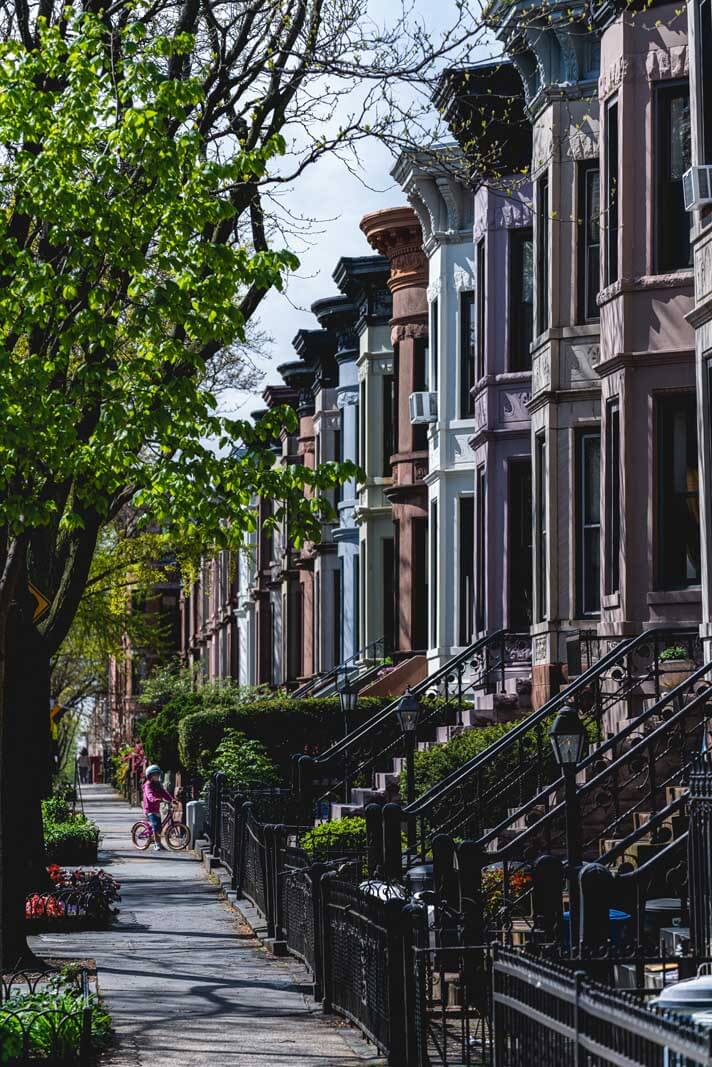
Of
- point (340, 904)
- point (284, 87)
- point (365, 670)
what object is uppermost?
point (284, 87)

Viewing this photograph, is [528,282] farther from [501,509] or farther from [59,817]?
[59,817]

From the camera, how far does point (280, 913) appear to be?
Answer: 61.9 feet

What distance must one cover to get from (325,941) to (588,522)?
10.4 meters

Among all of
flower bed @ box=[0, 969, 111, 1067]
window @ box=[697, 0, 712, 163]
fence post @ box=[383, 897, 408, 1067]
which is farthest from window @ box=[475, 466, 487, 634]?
fence post @ box=[383, 897, 408, 1067]

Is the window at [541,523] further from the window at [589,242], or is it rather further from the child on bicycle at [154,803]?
the child on bicycle at [154,803]

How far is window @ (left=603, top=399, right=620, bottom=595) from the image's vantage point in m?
21.5

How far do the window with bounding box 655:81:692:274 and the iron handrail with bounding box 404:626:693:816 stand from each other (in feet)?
14.3

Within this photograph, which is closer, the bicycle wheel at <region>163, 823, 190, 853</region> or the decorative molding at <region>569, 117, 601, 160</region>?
the decorative molding at <region>569, 117, 601, 160</region>

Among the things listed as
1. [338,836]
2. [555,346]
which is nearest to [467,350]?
[555,346]

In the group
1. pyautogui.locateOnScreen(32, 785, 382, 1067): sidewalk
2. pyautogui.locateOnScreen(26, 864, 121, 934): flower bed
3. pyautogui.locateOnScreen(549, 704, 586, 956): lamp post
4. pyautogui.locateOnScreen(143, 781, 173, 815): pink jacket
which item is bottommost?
pyautogui.locateOnScreen(32, 785, 382, 1067): sidewalk

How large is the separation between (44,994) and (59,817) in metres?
24.7

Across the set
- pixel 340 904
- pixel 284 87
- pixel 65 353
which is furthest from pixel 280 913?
pixel 284 87

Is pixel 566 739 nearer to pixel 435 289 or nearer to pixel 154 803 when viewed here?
pixel 435 289

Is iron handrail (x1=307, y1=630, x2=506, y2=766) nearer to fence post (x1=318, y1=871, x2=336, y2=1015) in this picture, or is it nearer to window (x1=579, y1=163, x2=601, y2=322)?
window (x1=579, y1=163, x2=601, y2=322)
